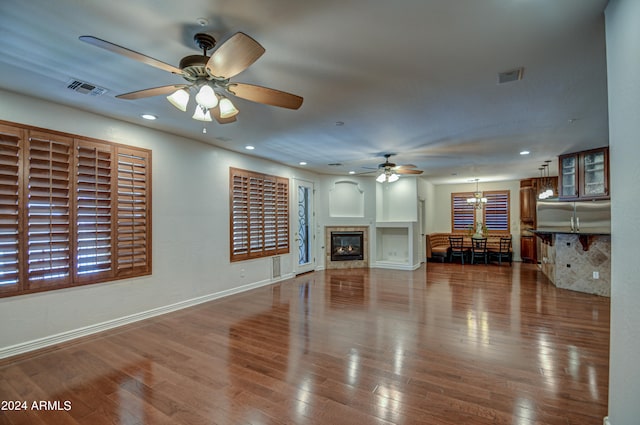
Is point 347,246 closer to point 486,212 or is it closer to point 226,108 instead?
point 486,212

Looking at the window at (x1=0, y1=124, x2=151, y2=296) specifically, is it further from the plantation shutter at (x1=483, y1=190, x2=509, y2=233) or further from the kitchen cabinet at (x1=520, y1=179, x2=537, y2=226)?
the plantation shutter at (x1=483, y1=190, x2=509, y2=233)

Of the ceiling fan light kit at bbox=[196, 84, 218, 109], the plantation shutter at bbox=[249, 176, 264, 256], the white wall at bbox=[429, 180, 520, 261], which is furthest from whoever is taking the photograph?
the white wall at bbox=[429, 180, 520, 261]

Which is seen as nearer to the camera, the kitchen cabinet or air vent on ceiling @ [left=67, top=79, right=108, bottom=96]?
air vent on ceiling @ [left=67, top=79, right=108, bottom=96]

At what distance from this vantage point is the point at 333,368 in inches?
112

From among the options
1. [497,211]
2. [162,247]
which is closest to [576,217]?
[497,211]

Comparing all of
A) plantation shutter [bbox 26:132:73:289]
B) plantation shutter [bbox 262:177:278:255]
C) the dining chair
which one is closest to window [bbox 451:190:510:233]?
the dining chair

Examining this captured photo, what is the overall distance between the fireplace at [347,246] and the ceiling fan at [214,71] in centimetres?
629

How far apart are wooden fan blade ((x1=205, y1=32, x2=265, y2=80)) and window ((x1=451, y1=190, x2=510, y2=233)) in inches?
408

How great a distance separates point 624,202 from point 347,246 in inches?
282

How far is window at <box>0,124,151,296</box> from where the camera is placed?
315cm

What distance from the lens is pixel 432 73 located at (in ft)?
9.05

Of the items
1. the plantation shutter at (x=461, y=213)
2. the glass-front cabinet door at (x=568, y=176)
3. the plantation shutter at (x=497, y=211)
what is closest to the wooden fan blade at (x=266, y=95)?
the glass-front cabinet door at (x=568, y=176)

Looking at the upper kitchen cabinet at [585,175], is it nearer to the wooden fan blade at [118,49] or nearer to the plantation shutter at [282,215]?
the plantation shutter at [282,215]

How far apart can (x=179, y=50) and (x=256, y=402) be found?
2.84m
